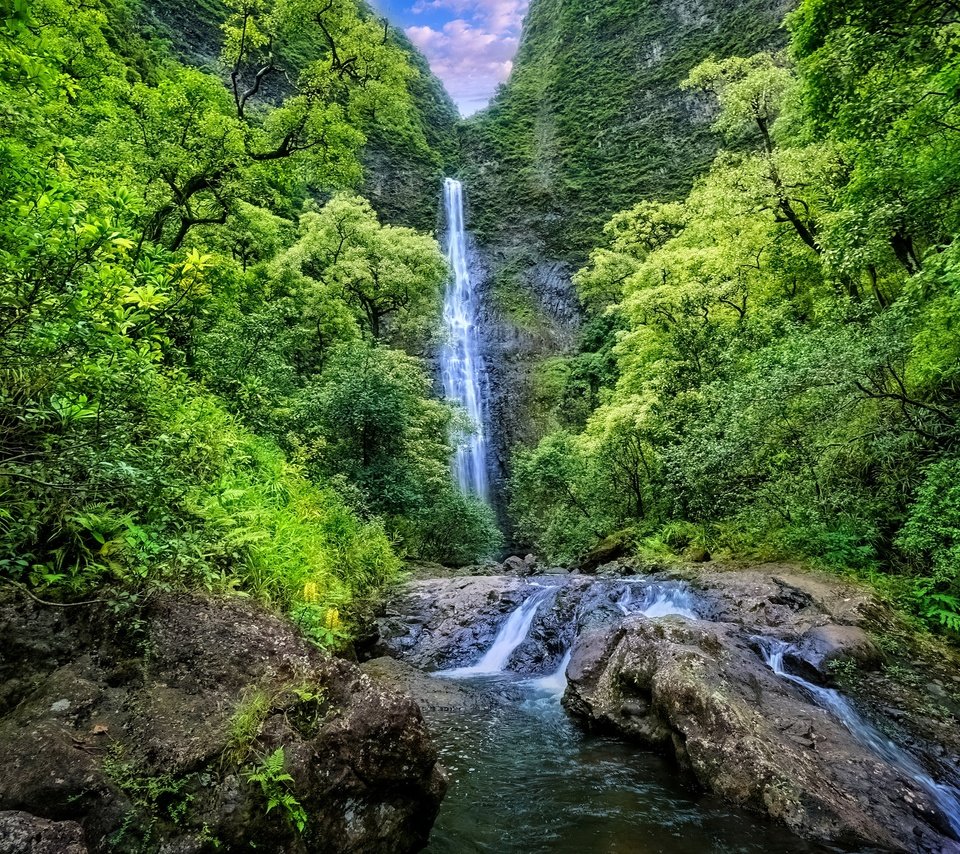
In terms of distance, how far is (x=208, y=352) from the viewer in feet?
28.7

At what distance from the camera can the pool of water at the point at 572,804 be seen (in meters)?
4.16

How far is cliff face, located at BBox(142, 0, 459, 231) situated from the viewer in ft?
107

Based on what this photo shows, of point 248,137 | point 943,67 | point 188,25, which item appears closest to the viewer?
point 943,67

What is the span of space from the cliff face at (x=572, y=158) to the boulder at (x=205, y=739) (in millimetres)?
28522

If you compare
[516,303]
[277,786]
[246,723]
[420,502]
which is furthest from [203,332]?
[516,303]

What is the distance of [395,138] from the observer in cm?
4325

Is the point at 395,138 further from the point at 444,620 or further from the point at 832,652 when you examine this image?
the point at 832,652

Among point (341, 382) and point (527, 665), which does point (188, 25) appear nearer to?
point (341, 382)

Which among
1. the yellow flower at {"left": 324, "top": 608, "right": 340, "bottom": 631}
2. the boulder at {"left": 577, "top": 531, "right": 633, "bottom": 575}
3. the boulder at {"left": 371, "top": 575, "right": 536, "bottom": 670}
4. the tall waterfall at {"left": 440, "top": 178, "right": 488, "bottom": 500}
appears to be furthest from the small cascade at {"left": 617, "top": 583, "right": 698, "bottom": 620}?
the tall waterfall at {"left": 440, "top": 178, "right": 488, "bottom": 500}

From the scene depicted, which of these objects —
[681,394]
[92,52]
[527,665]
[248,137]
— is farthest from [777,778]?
[92,52]

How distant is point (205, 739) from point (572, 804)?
342cm

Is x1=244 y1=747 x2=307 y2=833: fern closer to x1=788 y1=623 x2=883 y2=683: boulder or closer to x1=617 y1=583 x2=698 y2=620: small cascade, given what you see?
x1=788 y1=623 x2=883 y2=683: boulder

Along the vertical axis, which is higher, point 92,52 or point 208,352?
point 92,52

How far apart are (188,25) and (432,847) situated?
45.1 m
